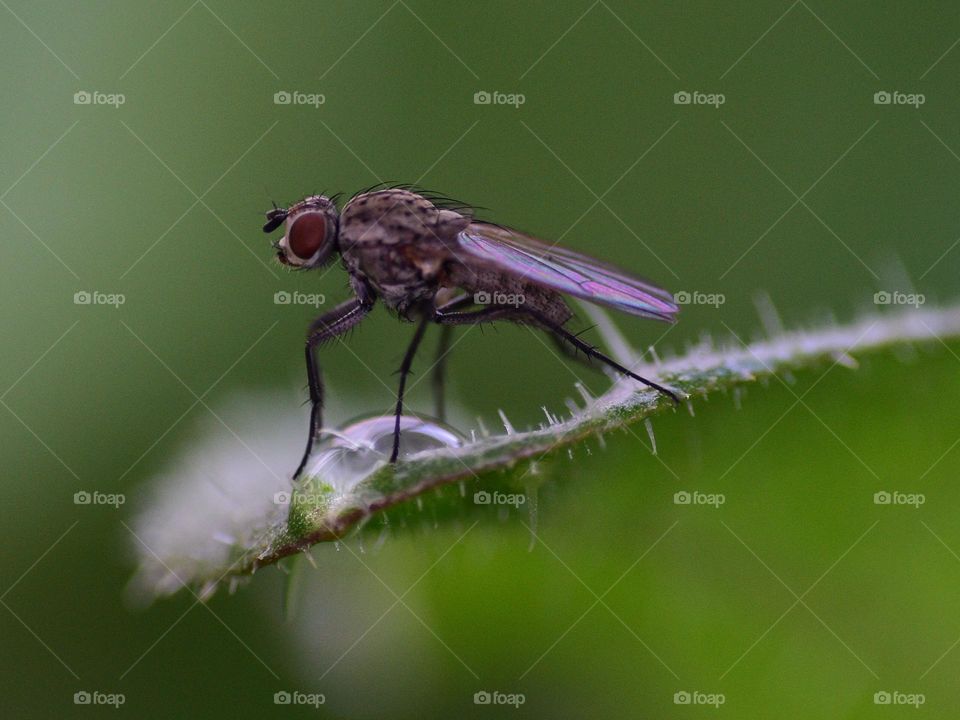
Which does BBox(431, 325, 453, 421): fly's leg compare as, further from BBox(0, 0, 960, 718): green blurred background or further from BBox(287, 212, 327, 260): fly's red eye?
BBox(287, 212, 327, 260): fly's red eye

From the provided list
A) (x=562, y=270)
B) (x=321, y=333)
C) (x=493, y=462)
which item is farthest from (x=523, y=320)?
(x=493, y=462)

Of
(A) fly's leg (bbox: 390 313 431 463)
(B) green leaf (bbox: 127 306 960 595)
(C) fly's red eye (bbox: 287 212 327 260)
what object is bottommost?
(B) green leaf (bbox: 127 306 960 595)

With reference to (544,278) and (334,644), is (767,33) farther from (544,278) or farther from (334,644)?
(334,644)

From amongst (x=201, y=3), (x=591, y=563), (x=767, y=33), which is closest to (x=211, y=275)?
(x=201, y=3)

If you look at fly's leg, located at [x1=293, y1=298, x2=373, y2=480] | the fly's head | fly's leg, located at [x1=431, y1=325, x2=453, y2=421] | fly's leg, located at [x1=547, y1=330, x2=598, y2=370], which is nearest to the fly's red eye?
the fly's head

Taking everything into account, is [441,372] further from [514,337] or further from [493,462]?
[493,462]

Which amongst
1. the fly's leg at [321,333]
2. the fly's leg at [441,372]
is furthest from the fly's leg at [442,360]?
the fly's leg at [321,333]
